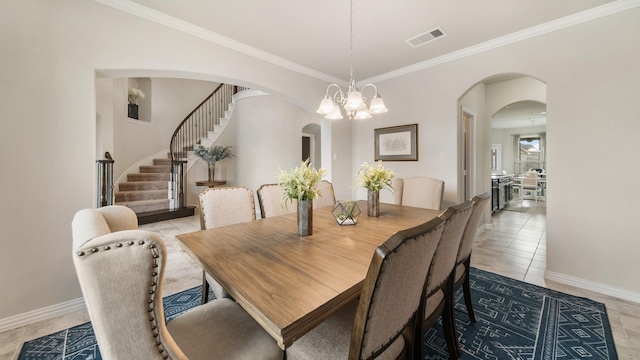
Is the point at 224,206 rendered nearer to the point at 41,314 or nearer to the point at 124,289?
the point at 124,289

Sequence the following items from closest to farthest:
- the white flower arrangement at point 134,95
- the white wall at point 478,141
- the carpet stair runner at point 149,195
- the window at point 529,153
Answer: the white wall at point 478,141 < the carpet stair runner at point 149,195 < the white flower arrangement at point 134,95 < the window at point 529,153

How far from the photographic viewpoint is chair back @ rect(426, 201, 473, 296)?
118 cm

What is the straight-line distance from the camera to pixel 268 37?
2.90 metres

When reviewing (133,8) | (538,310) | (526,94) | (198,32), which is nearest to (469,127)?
(526,94)

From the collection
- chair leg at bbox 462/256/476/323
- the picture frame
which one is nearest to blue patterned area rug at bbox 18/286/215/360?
chair leg at bbox 462/256/476/323

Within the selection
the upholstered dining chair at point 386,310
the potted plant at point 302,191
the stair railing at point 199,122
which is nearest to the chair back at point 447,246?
the upholstered dining chair at point 386,310

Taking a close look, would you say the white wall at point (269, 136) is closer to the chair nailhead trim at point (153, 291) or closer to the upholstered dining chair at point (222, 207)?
the upholstered dining chair at point (222, 207)

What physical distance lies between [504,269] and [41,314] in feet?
14.6

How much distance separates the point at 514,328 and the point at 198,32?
13.1 feet

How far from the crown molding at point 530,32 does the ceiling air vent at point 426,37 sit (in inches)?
22.2

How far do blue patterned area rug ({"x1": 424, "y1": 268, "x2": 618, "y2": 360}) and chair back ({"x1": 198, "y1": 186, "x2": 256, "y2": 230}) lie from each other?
68.3 inches

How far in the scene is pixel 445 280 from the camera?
143 cm

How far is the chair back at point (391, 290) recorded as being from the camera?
30.1 inches

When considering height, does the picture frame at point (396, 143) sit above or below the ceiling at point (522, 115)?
below
